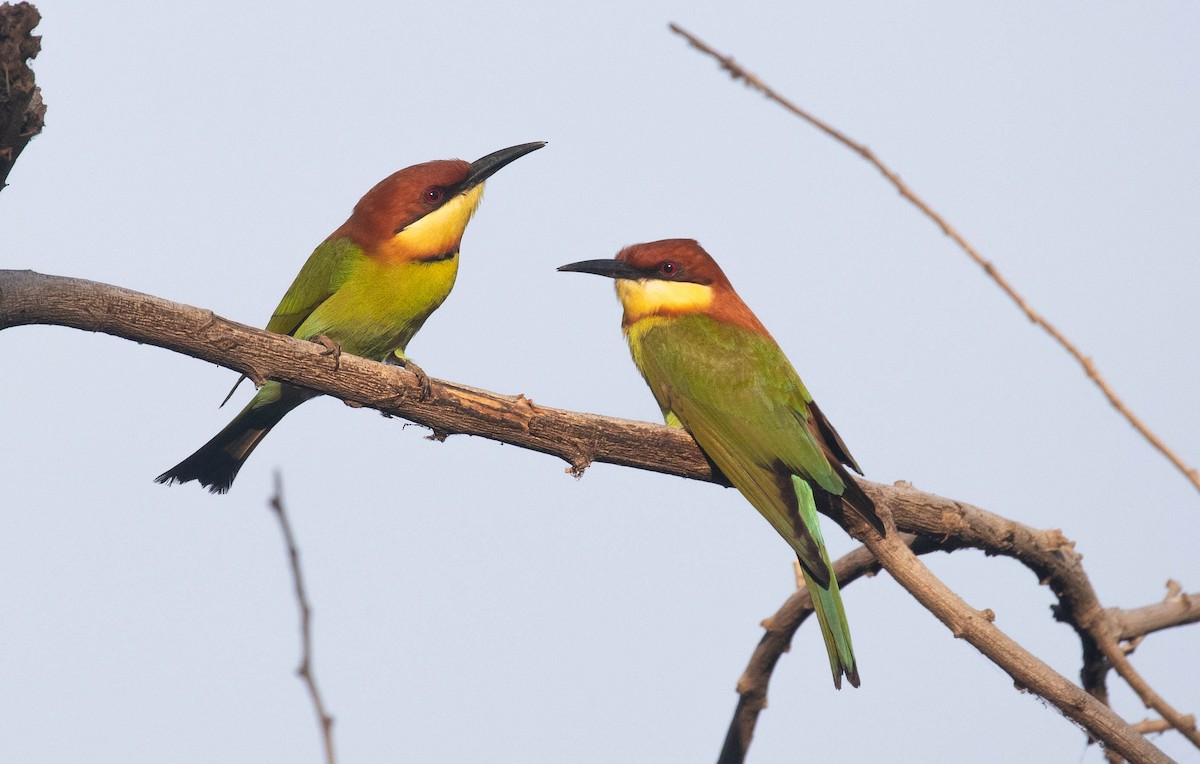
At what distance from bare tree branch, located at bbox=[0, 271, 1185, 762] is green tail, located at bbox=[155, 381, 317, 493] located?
1070 mm

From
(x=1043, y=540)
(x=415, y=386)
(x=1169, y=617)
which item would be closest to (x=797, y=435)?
(x=1043, y=540)

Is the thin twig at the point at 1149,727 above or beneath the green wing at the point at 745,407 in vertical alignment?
beneath

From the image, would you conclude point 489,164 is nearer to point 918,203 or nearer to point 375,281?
point 375,281

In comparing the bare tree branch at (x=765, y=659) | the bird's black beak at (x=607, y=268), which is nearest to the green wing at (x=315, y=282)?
the bird's black beak at (x=607, y=268)

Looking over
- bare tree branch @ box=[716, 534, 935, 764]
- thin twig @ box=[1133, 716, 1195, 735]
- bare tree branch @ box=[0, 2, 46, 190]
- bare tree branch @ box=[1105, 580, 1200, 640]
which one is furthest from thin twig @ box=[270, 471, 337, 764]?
bare tree branch @ box=[1105, 580, 1200, 640]

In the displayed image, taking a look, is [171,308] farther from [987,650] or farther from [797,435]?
[987,650]

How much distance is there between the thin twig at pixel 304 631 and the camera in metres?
1.03

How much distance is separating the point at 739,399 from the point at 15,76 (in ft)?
7.66

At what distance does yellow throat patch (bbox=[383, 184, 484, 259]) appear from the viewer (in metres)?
4.48

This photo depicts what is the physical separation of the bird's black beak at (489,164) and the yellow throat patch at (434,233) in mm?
123

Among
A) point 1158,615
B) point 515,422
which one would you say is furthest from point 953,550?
point 515,422

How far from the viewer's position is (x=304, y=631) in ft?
3.64

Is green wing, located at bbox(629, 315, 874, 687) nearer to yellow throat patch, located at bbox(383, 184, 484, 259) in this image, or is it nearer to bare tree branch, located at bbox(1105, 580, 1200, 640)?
yellow throat patch, located at bbox(383, 184, 484, 259)

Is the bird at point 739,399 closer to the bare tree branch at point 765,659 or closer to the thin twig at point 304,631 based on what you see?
the bare tree branch at point 765,659
